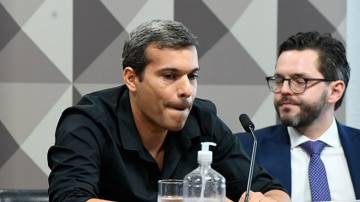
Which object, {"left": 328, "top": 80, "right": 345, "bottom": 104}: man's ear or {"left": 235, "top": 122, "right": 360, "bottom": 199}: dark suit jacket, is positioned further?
{"left": 328, "top": 80, "right": 345, "bottom": 104}: man's ear

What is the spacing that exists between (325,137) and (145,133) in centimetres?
97

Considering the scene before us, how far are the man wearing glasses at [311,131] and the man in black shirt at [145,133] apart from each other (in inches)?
19.7

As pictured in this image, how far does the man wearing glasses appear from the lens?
2736 mm

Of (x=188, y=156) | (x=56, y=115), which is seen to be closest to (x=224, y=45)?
(x=56, y=115)

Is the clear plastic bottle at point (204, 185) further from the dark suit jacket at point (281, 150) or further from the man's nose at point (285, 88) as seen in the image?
the man's nose at point (285, 88)

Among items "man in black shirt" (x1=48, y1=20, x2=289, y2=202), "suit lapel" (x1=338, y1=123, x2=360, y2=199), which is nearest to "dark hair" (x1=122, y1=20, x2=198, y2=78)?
"man in black shirt" (x1=48, y1=20, x2=289, y2=202)

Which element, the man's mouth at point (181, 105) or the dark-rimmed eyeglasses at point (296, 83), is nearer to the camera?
the man's mouth at point (181, 105)

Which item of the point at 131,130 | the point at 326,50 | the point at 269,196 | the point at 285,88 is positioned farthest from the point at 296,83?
the point at 131,130

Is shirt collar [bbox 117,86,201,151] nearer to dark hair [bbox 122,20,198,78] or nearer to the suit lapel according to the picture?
dark hair [bbox 122,20,198,78]

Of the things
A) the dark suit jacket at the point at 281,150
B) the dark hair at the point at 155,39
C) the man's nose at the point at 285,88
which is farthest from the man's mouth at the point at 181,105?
the man's nose at the point at 285,88

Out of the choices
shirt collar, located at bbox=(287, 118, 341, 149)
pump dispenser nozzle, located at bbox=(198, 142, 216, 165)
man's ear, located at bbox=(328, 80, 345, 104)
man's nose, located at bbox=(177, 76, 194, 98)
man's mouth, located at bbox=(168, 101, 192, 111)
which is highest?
man's nose, located at bbox=(177, 76, 194, 98)

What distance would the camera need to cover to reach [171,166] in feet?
7.22

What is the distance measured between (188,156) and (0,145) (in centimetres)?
133

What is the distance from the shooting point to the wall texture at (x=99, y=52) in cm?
325
